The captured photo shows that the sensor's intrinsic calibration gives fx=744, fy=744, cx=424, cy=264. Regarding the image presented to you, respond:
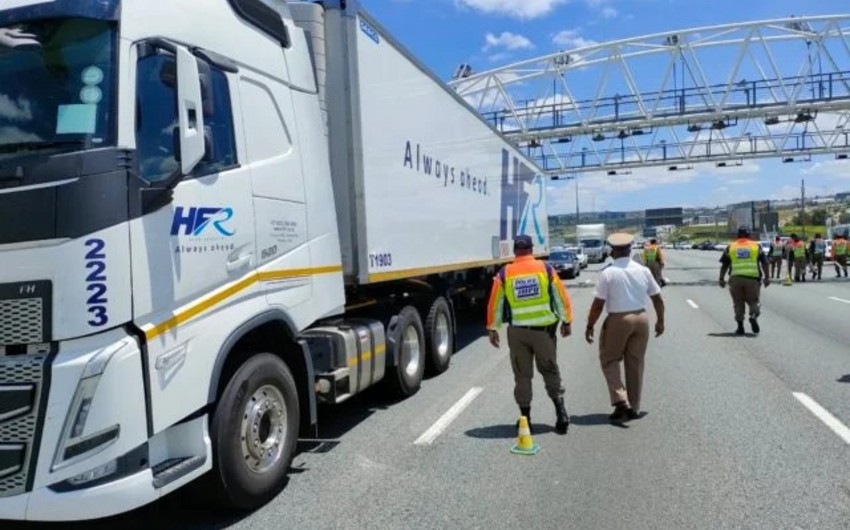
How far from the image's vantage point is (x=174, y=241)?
4.23m

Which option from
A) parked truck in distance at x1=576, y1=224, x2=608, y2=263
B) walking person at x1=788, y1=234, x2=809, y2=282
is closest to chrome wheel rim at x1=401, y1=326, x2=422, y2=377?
walking person at x1=788, y1=234, x2=809, y2=282

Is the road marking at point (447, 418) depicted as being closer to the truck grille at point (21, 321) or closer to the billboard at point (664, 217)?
the truck grille at point (21, 321)

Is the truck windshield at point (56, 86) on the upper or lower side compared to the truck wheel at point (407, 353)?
upper

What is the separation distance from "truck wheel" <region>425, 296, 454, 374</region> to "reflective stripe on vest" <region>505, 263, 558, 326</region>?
2723 mm

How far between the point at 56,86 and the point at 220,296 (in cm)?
150

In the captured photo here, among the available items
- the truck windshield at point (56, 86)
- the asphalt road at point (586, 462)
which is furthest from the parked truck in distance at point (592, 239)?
the truck windshield at point (56, 86)

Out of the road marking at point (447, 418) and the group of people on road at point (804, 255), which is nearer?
the road marking at point (447, 418)

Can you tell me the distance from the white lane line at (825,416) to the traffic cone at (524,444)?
8.44 ft

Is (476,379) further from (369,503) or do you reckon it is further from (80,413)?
(80,413)

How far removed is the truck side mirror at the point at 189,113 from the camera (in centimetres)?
407

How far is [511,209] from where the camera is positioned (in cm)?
1542

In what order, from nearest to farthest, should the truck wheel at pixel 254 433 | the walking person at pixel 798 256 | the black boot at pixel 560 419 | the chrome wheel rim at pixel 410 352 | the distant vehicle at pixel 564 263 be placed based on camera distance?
the truck wheel at pixel 254 433, the black boot at pixel 560 419, the chrome wheel rim at pixel 410 352, the walking person at pixel 798 256, the distant vehicle at pixel 564 263

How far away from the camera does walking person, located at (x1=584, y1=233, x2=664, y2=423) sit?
7055 mm

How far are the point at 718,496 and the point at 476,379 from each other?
4772 mm
